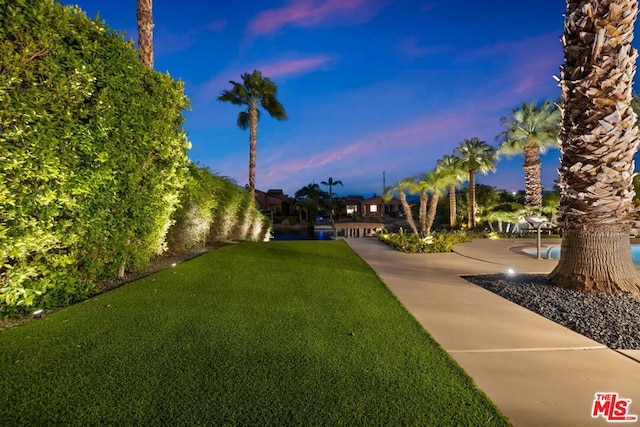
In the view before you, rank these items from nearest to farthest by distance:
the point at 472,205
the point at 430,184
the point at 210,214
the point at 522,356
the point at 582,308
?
the point at 522,356 < the point at 582,308 < the point at 210,214 < the point at 430,184 < the point at 472,205

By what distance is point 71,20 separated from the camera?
4.28 m

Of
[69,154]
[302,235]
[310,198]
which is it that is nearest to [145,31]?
[69,154]

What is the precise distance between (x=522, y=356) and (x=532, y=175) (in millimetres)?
23665

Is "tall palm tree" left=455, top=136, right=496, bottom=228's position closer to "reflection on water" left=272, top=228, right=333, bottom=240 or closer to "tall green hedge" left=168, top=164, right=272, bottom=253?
"reflection on water" left=272, top=228, right=333, bottom=240

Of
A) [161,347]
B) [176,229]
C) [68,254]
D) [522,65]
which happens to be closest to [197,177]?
[176,229]

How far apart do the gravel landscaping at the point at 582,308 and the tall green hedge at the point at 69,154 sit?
6543 millimetres

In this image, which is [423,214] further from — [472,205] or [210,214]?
[472,205]

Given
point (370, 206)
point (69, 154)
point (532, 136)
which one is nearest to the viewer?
point (69, 154)

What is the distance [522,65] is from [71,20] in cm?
2431

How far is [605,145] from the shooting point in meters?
4.99

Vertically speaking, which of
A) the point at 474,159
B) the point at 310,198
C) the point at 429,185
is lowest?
the point at 429,185

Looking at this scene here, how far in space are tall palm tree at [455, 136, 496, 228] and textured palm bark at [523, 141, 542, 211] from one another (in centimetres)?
319

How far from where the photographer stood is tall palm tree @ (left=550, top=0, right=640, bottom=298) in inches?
195

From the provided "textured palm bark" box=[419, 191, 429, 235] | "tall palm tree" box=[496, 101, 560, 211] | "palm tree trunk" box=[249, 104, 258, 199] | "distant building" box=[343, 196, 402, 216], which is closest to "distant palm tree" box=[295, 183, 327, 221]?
"distant building" box=[343, 196, 402, 216]
